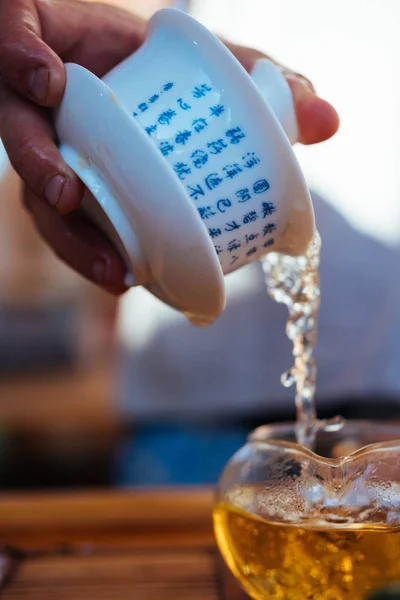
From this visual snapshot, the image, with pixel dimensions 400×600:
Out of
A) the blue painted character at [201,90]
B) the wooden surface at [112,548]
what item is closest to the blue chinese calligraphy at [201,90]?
the blue painted character at [201,90]

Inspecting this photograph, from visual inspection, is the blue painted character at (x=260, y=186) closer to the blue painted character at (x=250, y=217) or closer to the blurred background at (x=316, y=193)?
the blue painted character at (x=250, y=217)

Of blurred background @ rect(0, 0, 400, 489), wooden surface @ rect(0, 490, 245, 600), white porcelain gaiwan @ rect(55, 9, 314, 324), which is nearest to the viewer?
white porcelain gaiwan @ rect(55, 9, 314, 324)

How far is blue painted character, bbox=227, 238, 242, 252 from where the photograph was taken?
40cm

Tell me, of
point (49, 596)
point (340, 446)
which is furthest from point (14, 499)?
point (340, 446)

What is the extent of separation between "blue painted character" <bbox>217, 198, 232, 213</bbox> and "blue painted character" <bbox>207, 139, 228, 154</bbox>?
24mm

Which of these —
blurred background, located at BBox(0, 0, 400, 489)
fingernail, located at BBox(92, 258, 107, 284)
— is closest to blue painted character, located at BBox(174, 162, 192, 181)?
fingernail, located at BBox(92, 258, 107, 284)

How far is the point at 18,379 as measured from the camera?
6.49 feet

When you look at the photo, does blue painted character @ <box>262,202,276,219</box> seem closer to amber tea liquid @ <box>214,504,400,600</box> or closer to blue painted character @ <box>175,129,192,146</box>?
blue painted character @ <box>175,129,192,146</box>

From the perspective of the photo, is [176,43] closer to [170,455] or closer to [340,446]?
[340,446]

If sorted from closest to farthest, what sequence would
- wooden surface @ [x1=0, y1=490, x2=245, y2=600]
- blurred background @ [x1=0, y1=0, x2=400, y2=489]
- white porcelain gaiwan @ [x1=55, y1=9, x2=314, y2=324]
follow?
1. white porcelain gaiwan @ [x1=55, y1=9, x2=314, y2=324]
2. wooden surface @ [x1=0, y1=490, x2=245, y2=600]
3. blurred background @ [x1=0, y1=0, x2=400, y2=489]

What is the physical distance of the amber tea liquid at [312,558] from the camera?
1.30 feet

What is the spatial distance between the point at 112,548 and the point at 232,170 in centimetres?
33

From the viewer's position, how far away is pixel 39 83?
15.7 inches

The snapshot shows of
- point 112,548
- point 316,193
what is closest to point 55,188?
point 112,548
